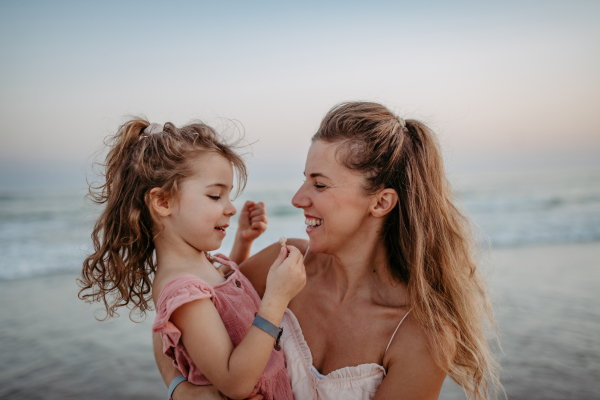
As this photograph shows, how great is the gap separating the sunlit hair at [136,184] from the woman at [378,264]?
591 millimetres

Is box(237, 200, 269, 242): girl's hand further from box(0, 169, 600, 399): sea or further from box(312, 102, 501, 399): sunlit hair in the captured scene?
box(0, 169, 600, 399): sea

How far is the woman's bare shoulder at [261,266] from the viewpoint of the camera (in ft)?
9.73

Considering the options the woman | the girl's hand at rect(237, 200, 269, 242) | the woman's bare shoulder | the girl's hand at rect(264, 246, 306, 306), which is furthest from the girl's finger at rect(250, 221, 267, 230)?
the girl's hand at rect(264, 246, 306, 306)

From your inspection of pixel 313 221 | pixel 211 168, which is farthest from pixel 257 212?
pixel 211 168

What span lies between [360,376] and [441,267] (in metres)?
0.81

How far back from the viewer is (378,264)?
2682mm

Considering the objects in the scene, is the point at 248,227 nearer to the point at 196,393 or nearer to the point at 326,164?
the point at 326,164

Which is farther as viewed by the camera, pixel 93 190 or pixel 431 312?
pixel 93 190

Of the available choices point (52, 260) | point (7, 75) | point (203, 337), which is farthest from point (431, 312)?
point (7, 75)

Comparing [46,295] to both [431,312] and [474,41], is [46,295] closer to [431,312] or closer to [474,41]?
[431,312]

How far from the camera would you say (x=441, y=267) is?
8.32 feet

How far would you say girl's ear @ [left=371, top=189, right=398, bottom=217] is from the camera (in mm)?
2511

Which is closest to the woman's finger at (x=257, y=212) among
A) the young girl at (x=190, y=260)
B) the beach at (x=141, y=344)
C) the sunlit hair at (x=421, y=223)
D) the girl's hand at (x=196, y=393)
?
the young girl at (x=190, y=260)

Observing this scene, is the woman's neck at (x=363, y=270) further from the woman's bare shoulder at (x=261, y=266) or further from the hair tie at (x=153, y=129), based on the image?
the hair tie at (x=153, y=129)
